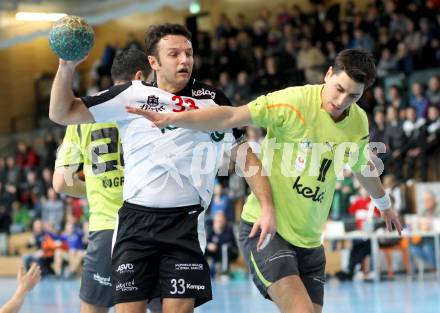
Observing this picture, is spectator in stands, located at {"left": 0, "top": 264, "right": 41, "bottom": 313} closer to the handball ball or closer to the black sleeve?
the black sleeve

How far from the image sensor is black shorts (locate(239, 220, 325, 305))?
5461 millimetres

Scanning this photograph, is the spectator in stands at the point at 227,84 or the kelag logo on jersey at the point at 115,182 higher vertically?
the spectator in stands at the point at 227,84

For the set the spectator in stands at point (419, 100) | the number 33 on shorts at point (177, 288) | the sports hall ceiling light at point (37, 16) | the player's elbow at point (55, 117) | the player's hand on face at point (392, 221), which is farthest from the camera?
the sports hall ceiling light at point (37, 16)

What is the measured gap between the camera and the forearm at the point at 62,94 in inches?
187

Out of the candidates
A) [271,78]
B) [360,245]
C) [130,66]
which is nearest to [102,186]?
[130,66]

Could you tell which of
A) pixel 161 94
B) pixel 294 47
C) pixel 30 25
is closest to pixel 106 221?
pixel 161 94

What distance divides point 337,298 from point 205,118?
294 inches

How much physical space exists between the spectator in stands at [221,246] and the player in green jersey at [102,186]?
10.1 metres

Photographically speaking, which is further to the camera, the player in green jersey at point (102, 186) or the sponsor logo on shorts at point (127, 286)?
the player in green jersey at point (102, 186)

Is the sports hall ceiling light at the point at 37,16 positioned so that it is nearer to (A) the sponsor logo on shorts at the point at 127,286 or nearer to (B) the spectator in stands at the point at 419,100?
(B) the spectator in stands at the point at 419,100

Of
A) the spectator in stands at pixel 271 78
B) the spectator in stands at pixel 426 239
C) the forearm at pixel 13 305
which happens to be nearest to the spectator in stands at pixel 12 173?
the spectator in stands at pixel 271 78

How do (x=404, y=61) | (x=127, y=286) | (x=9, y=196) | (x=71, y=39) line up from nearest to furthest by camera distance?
(x=71, y=39), (x=127, y=286), (x=404, y=61), (x=9, y=196)

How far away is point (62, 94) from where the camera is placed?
4.81m

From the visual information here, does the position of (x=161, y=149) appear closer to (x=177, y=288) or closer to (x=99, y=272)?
(x=177, y=288)
